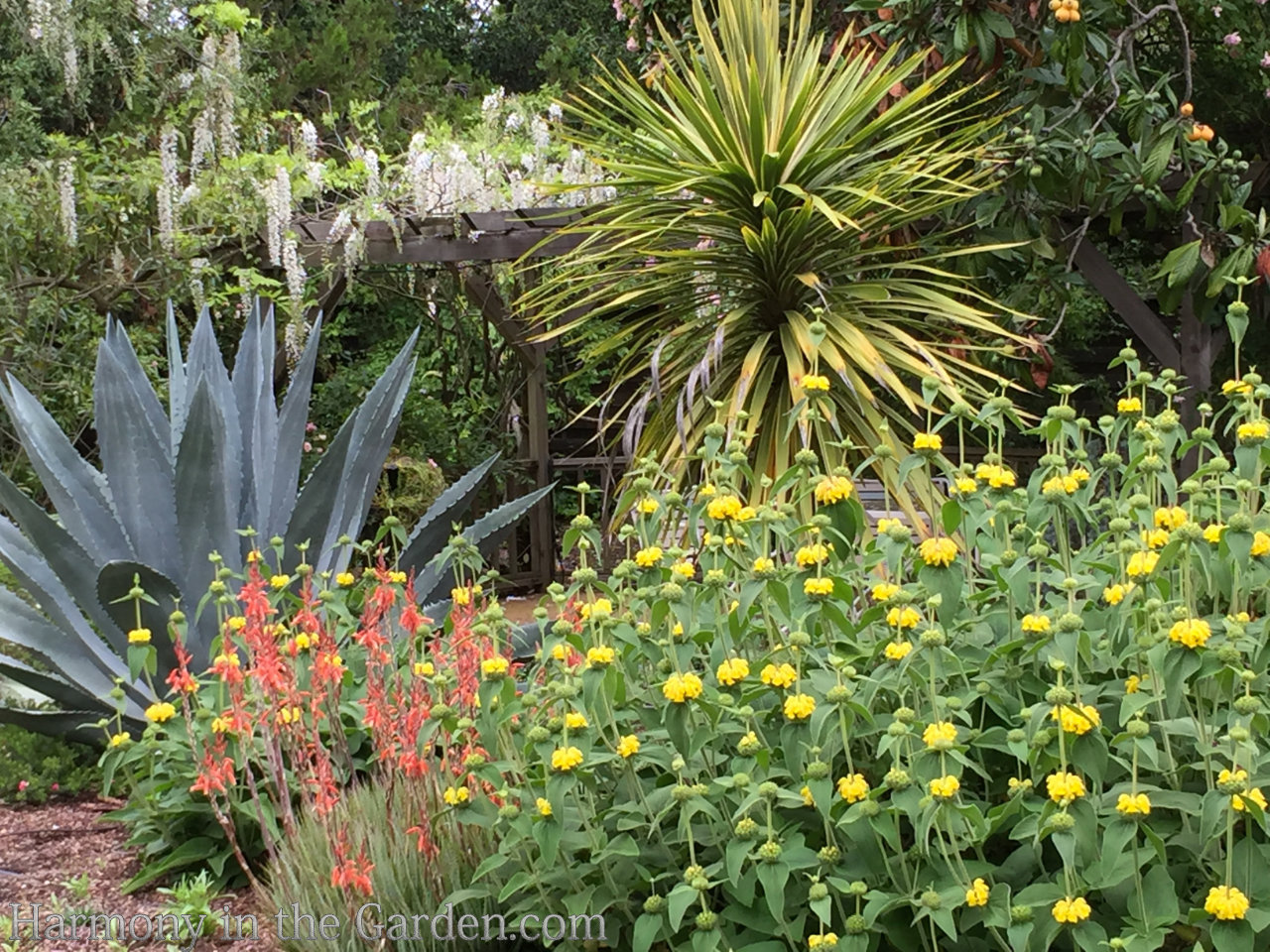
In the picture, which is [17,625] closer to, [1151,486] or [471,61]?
[1151,486]

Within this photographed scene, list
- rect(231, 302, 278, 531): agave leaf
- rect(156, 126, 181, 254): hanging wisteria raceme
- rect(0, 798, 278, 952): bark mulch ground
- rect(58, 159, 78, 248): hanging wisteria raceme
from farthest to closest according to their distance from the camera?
rect(156, 126, 181, 254): hanging wisteria raceme
rect(58, 159, 78, 248): hanging wisteria raceme
rect(231, 302, 278, 531): agave leaf
rect(0, 798, 278, 952): bark mulch ground

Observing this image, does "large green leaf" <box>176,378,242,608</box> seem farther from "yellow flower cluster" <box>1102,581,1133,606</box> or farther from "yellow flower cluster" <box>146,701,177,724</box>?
"yellow flower cluster" <box>1102,581,1133,606</box>

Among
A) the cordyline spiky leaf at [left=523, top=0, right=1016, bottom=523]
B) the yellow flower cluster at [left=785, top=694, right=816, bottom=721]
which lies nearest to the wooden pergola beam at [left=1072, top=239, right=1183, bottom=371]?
the cordyline spiky leaf at [left=523, top=0, right=1016, bottom=523]

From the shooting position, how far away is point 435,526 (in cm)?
328

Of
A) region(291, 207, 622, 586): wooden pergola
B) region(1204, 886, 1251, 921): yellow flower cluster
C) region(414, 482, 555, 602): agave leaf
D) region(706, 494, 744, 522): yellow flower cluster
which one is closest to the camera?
region(1204, 886, 1251, 921): yellow flower cluster

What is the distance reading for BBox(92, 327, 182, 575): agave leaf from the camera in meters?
3.03

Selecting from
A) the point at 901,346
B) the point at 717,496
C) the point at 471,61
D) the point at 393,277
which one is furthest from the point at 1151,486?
the point at 471,61

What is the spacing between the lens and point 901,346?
146 inches

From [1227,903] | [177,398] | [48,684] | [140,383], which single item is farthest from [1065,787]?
[140,383]

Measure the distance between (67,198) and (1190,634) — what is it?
507cm

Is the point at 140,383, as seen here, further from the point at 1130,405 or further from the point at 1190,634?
the point at 1190,634

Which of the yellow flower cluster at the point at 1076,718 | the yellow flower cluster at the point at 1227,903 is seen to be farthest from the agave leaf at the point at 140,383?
the yellow flower cluster at the point at 1227,903

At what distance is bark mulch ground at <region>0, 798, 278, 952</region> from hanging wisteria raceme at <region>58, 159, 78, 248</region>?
3146 mm

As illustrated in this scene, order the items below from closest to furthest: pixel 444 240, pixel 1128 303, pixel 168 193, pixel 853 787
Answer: pixel 853 787
pixel 1128 303
pixel 168 193
pixel 444 240
